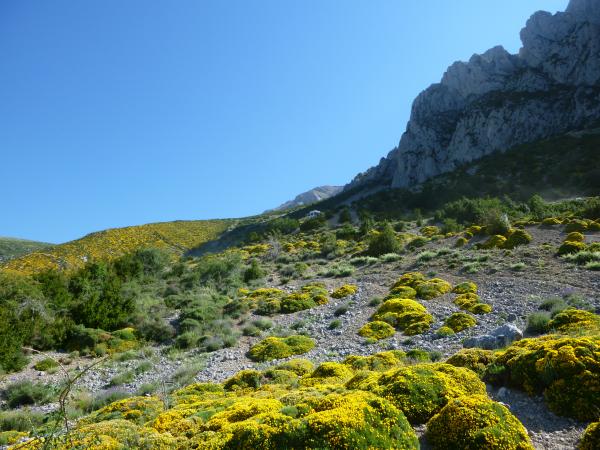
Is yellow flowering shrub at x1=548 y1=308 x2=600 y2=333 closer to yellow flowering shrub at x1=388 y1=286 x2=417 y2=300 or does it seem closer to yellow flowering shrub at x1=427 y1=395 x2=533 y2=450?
yellow flowering shrub at x1=427 y1=395 x2=533 y2=450

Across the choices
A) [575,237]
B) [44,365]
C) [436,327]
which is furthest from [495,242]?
[44,365]

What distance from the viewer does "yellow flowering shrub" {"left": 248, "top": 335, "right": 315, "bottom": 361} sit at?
14.2 metres

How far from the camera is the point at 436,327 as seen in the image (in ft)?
48.6

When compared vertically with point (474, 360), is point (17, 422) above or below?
above

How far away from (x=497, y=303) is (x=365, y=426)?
12.5 metres

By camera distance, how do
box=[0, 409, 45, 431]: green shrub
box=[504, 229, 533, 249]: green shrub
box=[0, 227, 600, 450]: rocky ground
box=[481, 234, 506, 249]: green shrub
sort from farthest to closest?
1. box=[481, 234, 506, 249]: green shrub
2. box=[504, 229, 533, 249]: green shrub
3. box=[0, 409, 45, 431]: green shrub
4. box=[0, 227, 600, 450]: rocky ground

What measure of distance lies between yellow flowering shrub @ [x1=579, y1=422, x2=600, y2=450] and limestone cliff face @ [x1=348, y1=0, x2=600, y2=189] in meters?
66.7

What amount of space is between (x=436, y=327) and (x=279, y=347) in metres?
5.93

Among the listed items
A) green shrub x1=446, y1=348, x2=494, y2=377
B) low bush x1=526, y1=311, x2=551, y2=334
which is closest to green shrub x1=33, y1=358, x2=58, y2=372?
green shrub x1=446, y1=348, x2=494, y2=377

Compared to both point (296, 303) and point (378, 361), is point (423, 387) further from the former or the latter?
point (296, 303)

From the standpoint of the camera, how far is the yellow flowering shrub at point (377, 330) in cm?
1490

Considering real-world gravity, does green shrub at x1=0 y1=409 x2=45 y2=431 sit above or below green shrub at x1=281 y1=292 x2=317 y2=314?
above

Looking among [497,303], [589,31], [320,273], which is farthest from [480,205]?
[589,31]

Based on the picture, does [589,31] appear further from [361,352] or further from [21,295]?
[21,295]
